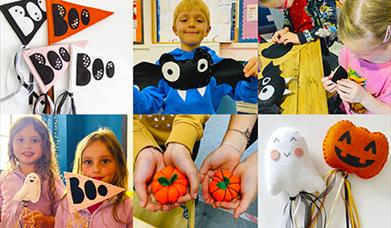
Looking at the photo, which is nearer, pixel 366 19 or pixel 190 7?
pixel 366 19

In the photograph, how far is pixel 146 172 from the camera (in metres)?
1.16

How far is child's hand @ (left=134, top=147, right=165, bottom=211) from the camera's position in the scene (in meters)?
1.16

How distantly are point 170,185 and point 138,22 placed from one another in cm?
40

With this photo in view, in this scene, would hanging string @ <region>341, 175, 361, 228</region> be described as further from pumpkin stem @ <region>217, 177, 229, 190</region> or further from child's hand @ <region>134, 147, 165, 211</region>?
child's hand @ <region>134, 147, 165, 211</region>

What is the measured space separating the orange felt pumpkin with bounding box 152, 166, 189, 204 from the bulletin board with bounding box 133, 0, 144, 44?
1.05 feet

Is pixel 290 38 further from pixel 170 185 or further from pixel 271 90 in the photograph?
pixel 170 185

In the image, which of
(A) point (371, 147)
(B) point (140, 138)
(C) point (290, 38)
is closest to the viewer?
(A) point (371, 147)

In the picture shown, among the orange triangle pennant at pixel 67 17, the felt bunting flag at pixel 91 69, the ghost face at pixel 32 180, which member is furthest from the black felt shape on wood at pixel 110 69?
the ghost face at pixel 32 180

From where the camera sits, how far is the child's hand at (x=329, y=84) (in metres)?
1.05

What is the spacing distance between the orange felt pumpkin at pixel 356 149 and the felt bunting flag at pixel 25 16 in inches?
29.4

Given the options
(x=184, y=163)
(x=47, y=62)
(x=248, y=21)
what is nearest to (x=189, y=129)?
(x=184, y=163)

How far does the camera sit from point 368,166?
981 mm

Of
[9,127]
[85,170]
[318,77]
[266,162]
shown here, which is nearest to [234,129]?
[266,162]

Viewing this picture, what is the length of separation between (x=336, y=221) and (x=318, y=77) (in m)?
0.32
